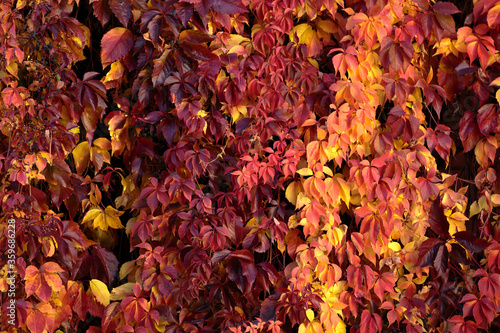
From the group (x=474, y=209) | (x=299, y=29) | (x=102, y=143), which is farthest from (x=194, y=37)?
(x=474, y=209)

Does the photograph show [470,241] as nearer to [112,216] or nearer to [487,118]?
[487,118]

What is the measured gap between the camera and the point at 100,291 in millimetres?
1880

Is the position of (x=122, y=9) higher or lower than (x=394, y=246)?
higher

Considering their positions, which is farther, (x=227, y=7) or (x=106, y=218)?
(x=106, y=218)

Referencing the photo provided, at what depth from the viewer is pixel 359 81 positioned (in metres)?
1.87

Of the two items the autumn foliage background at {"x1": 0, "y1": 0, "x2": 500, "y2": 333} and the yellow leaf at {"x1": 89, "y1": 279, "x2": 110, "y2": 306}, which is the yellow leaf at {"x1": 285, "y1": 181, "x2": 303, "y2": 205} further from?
the yellow leaf at {"x1": 89, "y1": 279, "x2": 110, "y2": 306}

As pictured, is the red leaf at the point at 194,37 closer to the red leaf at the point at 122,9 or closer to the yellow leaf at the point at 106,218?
the red leaf at the point at 122,9

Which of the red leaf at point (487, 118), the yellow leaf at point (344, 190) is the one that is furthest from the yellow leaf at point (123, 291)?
the red leaf at point (487, 118)

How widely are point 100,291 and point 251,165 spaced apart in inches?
31.5

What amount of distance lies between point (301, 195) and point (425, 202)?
523mm

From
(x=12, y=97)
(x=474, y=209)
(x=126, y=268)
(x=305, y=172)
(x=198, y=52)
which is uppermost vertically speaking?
(x=198, y=52)

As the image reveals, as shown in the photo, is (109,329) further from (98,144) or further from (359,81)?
(359,81)

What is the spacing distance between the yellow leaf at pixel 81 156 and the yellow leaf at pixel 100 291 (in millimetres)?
453

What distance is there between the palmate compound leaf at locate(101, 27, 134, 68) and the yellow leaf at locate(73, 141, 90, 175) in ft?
1.19
